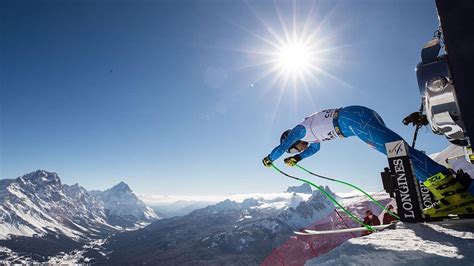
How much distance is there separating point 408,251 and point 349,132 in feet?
16.6

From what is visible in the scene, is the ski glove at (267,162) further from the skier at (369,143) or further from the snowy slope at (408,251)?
the snowy slope at (408,251)

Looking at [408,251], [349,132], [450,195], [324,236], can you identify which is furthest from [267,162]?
[324,236]

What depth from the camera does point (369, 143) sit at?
6.77m

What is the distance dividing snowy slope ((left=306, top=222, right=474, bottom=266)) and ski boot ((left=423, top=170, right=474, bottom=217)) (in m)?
1.26

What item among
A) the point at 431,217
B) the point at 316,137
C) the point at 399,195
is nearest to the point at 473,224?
the point at 431,217

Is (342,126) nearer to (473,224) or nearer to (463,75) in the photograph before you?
(473,224)

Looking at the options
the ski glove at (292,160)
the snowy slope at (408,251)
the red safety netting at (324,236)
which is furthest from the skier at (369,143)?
the red safety netting at (324,236)

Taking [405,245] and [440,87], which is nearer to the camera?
[405,245]

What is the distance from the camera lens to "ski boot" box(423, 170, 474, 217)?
478 cm

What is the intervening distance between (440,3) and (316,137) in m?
5.64

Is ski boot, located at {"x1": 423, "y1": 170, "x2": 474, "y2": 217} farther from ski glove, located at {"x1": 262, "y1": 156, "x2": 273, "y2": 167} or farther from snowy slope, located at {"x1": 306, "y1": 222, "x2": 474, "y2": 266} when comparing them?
ski glove, located at {"x1": 262, "y1": 156, "x2": 273, "y2": 167}

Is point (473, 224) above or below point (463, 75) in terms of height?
below

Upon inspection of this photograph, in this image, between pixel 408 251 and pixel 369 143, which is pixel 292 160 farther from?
pixel 408 251

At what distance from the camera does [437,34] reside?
4.39 m
